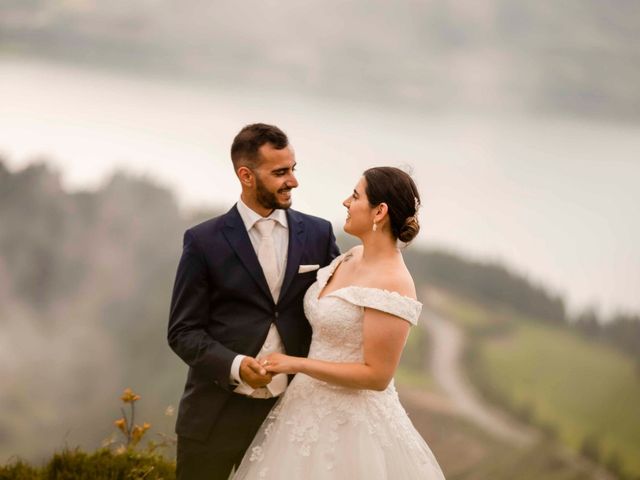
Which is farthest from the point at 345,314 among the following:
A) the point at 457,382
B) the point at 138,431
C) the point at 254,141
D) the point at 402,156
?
the point at 402,156

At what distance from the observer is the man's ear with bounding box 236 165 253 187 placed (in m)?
3.03

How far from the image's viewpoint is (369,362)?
9.29 ft

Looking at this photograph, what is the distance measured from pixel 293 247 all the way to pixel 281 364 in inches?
19.8

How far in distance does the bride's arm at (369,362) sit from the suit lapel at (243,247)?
0.31m

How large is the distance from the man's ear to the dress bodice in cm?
47

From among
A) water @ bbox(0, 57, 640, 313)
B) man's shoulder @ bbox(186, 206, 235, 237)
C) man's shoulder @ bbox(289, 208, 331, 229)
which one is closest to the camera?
man's shoulder @ bbox(186, 206, 235, 237)

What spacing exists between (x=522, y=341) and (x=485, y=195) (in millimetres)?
2743

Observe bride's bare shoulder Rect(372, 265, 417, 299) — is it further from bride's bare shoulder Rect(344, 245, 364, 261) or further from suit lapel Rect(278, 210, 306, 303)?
suit lapel Rect(278, 210, 306, 303)

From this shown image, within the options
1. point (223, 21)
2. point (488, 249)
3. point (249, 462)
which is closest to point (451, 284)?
point (488, 249)

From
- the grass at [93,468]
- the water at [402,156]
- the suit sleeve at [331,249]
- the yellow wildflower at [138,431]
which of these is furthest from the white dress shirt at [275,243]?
the water at [402,156]

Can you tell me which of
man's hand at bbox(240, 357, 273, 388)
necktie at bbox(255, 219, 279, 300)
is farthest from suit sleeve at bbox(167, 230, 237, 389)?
necktie at bbox(255, 219, 279, 300)

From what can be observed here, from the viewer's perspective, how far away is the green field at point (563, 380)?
40.6ft

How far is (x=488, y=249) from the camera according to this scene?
14.6 m

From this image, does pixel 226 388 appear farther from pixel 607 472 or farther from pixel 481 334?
pixel 481 334
